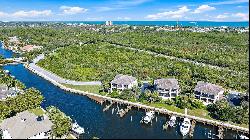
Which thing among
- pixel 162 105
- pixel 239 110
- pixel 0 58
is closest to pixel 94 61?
pixel 0 58

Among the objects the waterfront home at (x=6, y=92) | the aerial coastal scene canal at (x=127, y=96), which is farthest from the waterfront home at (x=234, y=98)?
the waterfront home at (x=6, y=92)

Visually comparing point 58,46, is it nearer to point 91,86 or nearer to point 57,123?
point 91,86

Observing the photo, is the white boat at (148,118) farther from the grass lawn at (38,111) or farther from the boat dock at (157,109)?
the grass lawn at (38,111)

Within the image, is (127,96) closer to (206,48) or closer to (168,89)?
(168,89)

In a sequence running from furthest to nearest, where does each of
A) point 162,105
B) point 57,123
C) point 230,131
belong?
point 162,105
point 230,131
point 57,123

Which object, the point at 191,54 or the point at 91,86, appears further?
the point at 191,54

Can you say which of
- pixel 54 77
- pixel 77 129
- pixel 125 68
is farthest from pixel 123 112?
pixel 54 77
